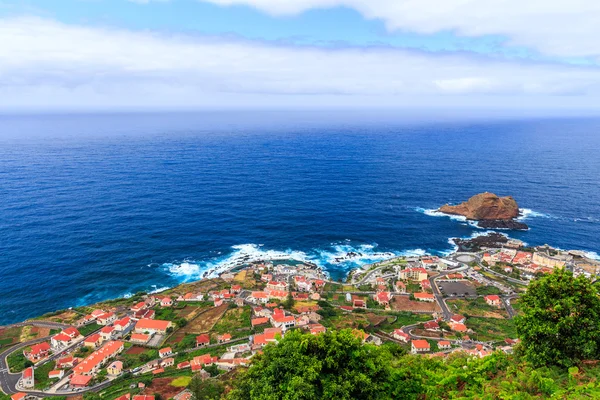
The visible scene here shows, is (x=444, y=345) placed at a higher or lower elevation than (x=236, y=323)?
higher

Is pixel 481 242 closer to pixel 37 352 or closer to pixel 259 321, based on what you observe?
pixel 259 321

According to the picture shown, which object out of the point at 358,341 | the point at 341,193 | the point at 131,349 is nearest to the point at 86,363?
the point at 131,349

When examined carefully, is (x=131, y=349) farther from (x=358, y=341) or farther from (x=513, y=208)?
(x=513, y=208)

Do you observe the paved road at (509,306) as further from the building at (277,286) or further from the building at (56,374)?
the building at (56,374)

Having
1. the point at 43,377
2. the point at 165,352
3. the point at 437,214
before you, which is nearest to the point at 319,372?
the point at 165,352

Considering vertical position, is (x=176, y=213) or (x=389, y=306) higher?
(x=176, y=213)

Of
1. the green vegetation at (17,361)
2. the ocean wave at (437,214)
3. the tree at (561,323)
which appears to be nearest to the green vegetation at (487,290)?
the ocean wave at (437,214)
